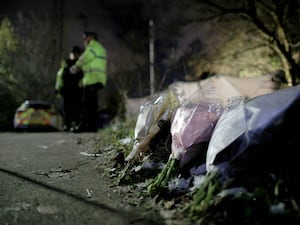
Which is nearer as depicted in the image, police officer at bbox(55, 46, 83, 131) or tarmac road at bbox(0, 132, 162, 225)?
tarmac road at bbox(0, 132, 162, 225)

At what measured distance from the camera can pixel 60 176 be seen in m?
2.87

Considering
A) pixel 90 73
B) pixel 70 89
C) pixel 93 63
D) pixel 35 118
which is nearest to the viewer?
pixel 93 63

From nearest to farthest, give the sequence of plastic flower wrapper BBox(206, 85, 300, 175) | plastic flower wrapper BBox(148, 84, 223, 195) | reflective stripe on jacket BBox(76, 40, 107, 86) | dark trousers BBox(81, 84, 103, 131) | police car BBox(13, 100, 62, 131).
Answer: plastic flower wrapper BBox(206, 85, 300, 175) < plastic flower wrapper BBox(148, 84, 223, 195) < reflective stripe on jacket BBox(76, 40, 107, 86) < dark trousers BBox(81, 84, 103, 131) < police car BBox(13, 100, 62, 131)

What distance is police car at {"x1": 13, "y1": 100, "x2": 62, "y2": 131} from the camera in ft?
32.1

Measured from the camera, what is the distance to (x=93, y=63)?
6414 millimetres

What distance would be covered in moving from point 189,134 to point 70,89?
18.4ft

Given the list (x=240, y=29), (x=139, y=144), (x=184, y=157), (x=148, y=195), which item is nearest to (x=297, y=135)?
(x=184, y=157)

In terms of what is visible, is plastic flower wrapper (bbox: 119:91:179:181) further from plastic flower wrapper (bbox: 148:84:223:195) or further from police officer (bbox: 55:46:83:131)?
police officer (bbox: 55:46:83:131)

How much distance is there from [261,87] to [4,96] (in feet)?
34.1

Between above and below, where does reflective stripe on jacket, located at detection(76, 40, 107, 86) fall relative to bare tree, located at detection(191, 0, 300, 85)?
below

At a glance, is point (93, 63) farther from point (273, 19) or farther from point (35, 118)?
point (273, 19)

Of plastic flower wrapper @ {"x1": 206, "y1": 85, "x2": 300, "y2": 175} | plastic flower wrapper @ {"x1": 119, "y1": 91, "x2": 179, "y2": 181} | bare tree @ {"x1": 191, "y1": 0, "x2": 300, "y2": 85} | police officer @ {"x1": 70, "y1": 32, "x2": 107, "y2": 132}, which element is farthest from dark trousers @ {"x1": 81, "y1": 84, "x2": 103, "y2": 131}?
bare tree @ {"x1": 191, "y1": 0, "x2": 300, "y2": 85}

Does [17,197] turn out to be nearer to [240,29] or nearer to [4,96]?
[4,96]

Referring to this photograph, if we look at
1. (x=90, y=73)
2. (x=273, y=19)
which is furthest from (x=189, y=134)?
(x=273, y=19)
